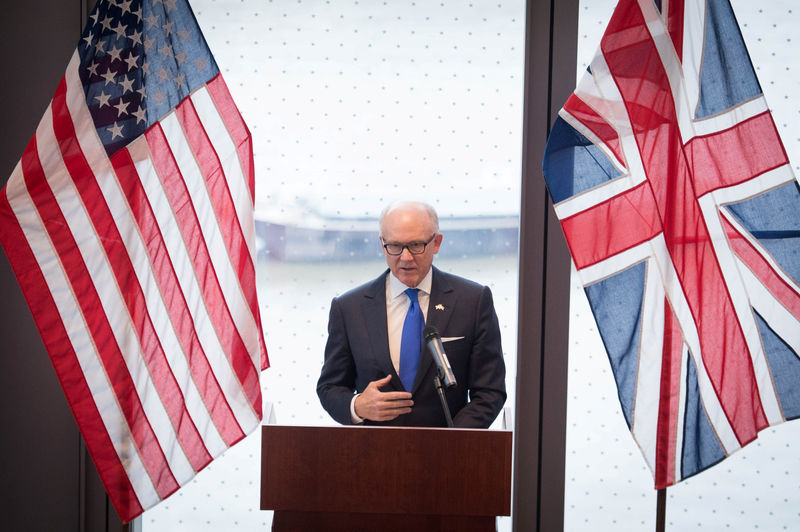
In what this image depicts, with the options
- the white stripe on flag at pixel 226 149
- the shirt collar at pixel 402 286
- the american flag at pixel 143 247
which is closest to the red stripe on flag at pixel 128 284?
the american flag at pixel 143 247

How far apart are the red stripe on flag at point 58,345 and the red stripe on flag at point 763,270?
2003 mm

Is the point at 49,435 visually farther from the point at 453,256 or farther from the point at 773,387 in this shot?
the point at 773,387

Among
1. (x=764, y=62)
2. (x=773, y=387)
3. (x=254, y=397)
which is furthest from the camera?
(x=764, y=62)

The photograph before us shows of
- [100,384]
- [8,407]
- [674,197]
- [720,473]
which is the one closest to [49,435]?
[8,407]

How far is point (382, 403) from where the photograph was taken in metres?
2.13

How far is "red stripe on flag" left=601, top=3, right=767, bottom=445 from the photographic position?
6.92 feet

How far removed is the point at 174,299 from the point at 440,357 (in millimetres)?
920

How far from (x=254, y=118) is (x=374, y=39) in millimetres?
580

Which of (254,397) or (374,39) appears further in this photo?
(374,39)

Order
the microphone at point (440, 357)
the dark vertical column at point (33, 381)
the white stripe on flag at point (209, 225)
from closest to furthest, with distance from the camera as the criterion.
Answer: the microphone at point (440, 357) → the white stripe on flag at point (209, 225) → the dark vertical column at point (33, 381)

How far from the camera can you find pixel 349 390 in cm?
236

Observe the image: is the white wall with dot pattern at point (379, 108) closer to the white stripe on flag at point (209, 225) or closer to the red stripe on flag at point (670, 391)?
the white stripe on flag at point (209, 225)

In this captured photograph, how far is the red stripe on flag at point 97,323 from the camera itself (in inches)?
86.4

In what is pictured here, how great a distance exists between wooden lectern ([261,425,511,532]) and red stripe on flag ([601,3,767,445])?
2.44ft
